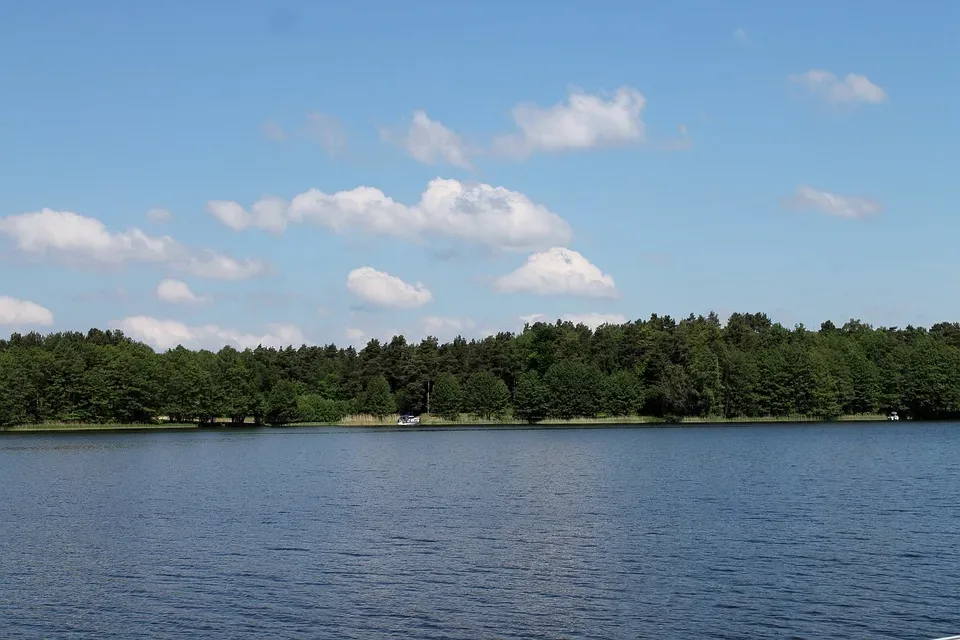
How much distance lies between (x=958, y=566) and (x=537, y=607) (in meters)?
18.6

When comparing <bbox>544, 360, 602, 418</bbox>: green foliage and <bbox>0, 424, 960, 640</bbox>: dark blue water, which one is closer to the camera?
<bbox>0, 424, 960, 640</bbox>: dark blue water

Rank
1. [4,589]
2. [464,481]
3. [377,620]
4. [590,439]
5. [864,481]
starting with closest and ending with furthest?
[377,620], [4,589], [864,481], [464,481], [590,439]

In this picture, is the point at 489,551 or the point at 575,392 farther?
the point at 575,392

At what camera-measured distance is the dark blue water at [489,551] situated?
32.8m

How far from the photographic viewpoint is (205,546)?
155ft

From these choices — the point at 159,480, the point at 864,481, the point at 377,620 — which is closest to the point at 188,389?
the point at 159,480

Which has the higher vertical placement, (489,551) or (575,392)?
(575,392)

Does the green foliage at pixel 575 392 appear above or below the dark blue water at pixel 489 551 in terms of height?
above

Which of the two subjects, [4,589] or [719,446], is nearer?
[4,589]

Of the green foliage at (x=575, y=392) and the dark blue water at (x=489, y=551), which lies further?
the green foliage at (x=575, y=392)

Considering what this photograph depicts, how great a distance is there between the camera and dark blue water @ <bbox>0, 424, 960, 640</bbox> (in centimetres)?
3278

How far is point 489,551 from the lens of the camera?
148 feet

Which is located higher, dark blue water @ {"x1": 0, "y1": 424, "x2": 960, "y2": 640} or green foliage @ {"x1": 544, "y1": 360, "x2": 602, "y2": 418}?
green foliage @ {"x1": 544, "y1": 360, "x2": 602, "y2": 418}

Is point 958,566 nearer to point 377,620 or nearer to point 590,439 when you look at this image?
point 377,620
